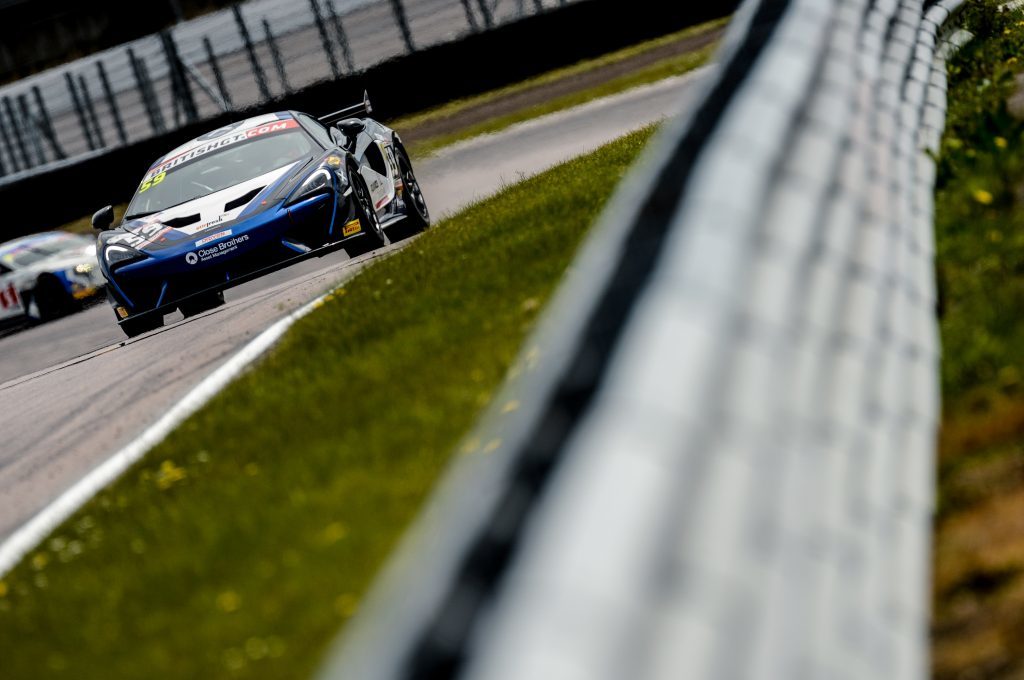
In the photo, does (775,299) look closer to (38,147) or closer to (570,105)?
(570,105)

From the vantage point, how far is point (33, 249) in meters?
18.4

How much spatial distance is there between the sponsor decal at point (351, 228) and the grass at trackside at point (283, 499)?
316cm

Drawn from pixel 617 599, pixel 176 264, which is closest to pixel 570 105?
pixel 176 264

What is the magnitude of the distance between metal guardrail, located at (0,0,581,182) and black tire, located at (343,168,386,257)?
13.1 m

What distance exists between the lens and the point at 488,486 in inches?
84.7

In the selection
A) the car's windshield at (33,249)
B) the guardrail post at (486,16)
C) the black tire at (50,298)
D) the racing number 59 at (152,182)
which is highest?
the racing number 59 at (152,182)

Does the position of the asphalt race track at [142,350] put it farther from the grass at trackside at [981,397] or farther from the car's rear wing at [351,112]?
the car's rear wing at [351,112]

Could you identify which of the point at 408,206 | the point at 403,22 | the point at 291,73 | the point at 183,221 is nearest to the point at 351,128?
the point at 408,206

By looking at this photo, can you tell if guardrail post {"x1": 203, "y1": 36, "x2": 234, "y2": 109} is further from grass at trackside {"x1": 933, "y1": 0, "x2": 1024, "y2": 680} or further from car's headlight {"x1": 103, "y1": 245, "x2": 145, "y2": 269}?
grass at trackside {"x1": 933, "y1": 0, "x2": 1024, "y2": 680}

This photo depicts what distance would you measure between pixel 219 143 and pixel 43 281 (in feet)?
18.2

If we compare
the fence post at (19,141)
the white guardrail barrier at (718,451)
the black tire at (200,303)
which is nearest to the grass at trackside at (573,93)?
the fence post at (19,141)

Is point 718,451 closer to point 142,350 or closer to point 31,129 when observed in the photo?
point 142,350

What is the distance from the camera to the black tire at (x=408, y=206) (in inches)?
511

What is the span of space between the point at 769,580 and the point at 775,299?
886 millimetres
